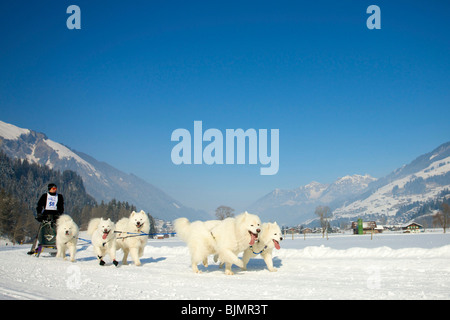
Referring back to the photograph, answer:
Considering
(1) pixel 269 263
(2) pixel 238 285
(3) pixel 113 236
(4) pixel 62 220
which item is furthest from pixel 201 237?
(4) pixel 62 220

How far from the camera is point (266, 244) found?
1188 cm

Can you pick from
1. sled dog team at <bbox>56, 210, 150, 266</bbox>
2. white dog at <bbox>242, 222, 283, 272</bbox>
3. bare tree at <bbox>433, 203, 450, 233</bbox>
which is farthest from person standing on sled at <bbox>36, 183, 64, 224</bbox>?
bare tree at <bbox>433, 203, 450, 233</bbox>

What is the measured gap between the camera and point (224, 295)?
666 cm

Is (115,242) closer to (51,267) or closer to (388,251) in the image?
(51,267)

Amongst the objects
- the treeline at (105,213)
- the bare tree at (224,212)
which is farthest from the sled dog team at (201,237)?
the treeline at (105,213)

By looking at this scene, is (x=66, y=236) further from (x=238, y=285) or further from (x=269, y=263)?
(x=238, y=285)

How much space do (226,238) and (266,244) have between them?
1806 millimetres

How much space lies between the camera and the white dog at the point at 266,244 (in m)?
11.7

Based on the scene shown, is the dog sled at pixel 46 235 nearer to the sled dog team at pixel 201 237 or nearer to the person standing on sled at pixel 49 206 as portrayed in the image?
the person standing on sled at pixel 49 206

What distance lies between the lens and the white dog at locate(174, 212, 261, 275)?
10587 mm

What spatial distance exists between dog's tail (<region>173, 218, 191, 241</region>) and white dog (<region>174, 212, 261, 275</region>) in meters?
0.37

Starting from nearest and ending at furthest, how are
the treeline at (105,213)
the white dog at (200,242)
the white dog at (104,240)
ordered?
the white dog at (200,242), the white dog at (104,240), the treeline at (105,213)
